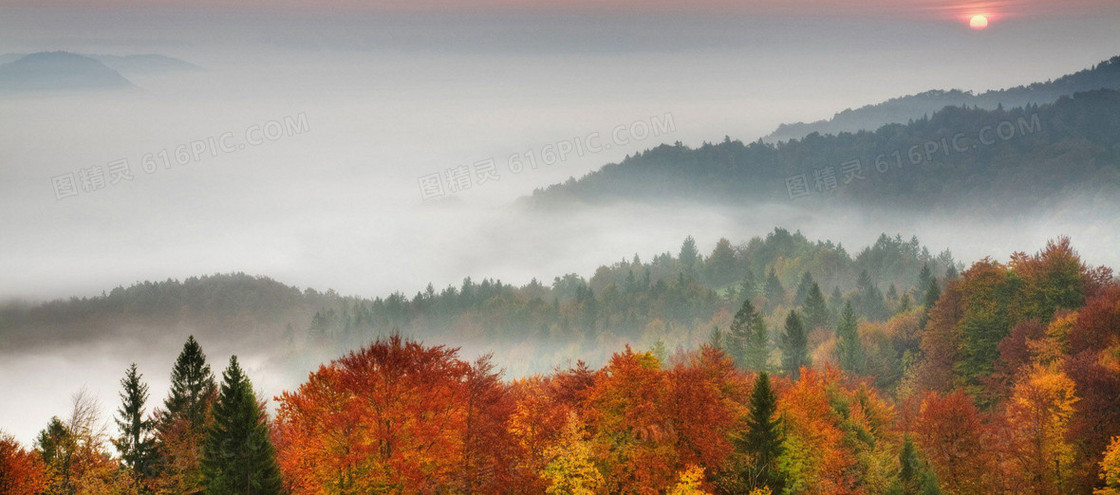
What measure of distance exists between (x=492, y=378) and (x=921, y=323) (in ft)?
304

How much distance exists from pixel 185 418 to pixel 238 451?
36.3 ft

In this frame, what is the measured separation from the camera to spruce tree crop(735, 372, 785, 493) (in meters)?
55.6

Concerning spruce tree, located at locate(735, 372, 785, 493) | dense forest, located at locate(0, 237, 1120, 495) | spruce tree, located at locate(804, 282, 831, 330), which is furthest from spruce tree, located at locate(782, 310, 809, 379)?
spruce tree, located at locate(735, 372, 785, 493)

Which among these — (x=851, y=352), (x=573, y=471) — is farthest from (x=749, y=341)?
(x=573, y=471)

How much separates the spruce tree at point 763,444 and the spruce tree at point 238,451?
25.7 metres

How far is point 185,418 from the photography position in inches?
2482

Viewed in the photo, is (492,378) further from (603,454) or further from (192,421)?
(192,421)

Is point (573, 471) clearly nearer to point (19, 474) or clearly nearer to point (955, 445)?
point (955, 445)

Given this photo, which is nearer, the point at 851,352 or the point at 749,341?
the point at 851,352

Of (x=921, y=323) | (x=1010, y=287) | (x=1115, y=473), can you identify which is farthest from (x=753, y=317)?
(x=1115, y=473)

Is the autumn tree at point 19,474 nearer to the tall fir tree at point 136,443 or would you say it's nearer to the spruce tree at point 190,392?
the tall fir tree at point 136,443

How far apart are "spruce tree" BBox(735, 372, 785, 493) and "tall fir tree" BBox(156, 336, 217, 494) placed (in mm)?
31975

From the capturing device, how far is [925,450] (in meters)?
68.9

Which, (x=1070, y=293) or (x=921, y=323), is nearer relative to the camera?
(x=1070, y=293)
